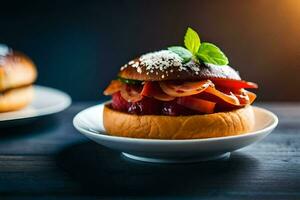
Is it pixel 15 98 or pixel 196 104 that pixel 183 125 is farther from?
pixel 15 98

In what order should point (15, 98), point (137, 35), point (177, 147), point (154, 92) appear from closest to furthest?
point (177, 147) < point (154, 92) < point (15, 98) < point (137, 35)

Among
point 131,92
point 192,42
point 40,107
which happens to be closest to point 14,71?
point 40,107

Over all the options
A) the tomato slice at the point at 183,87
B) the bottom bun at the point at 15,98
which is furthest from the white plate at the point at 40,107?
the tomato slice at the point at 183,87

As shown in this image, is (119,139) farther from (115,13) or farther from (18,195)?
(115,13)

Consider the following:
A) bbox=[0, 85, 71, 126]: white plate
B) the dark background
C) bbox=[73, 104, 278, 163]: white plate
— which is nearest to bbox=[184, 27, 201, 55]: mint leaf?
bbox=[73, 104, 278, 163]: white plate

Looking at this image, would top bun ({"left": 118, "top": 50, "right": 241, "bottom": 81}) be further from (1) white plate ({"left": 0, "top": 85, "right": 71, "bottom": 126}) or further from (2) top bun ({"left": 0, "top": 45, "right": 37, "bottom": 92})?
(2) top bun ({"left": 0, "top": 45, "right": 37, "bottom": 92})

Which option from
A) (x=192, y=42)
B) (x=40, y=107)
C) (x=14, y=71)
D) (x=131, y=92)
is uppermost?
(x=192, y=42)

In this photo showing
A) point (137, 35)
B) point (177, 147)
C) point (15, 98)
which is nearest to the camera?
point (177, 147)
